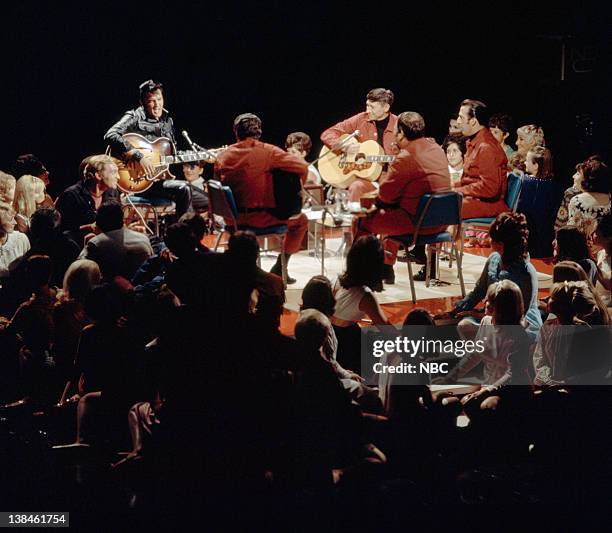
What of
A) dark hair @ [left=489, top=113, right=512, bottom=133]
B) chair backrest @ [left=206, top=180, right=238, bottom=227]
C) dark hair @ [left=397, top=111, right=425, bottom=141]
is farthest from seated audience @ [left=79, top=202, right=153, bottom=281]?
dark hair @ [left=489, top=113, right=512, bottom=133]

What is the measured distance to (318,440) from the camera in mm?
3146

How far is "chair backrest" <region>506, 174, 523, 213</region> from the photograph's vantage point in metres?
5.90

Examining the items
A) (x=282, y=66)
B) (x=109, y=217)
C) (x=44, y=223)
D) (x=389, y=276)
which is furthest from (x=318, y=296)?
(x=282, y=66)

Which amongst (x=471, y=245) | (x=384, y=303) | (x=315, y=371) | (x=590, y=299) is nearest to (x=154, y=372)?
(x=315, y=371)

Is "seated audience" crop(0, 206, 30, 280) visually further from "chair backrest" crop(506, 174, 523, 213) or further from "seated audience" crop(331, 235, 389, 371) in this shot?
"chair backrest" crop(506, 174, 523, 213)

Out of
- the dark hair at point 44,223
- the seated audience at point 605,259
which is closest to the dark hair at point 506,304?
the seated audience at point 605,259

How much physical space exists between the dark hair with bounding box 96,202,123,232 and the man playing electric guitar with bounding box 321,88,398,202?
2.53m

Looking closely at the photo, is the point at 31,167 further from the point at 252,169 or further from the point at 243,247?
the point at 243,247

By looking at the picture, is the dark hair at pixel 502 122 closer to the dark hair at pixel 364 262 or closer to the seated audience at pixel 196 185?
the seated audience at pixel 196 185

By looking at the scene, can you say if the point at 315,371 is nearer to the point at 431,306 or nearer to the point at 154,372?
the point at 154,372

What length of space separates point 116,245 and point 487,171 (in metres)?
2.77

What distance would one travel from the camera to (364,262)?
161 inches

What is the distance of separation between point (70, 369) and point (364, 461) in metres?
1.53

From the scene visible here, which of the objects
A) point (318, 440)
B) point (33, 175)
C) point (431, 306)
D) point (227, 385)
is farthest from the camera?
point (33, 175)
